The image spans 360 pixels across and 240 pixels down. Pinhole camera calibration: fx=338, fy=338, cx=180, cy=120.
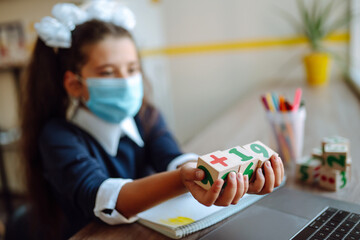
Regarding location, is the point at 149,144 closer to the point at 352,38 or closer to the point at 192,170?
the point at 192,170

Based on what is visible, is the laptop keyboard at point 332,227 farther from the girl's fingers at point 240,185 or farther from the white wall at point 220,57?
the white wall at point 220,57

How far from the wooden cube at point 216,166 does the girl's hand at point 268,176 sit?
57 millimetres

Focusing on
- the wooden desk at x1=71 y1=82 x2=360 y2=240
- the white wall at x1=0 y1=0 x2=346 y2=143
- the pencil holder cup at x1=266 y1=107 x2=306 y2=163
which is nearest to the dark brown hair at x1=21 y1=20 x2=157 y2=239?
the wooden desk at x1=71 y1=82 x2=360 y2=240

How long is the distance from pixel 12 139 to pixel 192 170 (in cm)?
244

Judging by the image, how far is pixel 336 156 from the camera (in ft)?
2.31

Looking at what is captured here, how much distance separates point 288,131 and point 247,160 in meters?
0.36

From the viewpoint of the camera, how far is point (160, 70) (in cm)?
281

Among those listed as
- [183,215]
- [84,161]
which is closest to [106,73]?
[84,161]

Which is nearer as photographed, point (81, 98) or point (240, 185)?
point (240, 185)

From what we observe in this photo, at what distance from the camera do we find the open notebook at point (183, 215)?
0.59 m

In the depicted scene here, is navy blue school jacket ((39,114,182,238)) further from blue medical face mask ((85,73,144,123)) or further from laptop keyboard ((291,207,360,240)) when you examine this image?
laptop keyboard ((291,207,360,240))

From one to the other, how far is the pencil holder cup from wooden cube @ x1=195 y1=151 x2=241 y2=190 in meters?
0.36

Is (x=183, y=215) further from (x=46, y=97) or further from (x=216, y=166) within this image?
(x=46, y=97)

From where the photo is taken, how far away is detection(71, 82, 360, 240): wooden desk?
64cm
